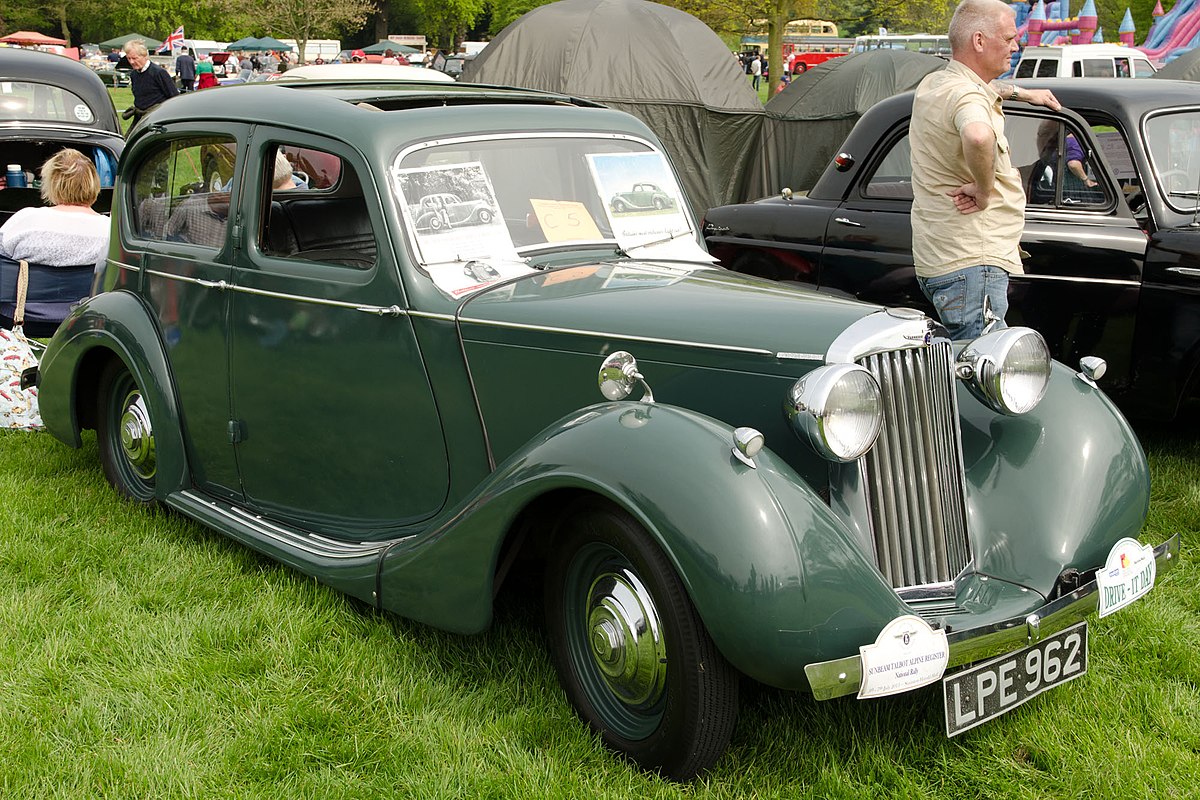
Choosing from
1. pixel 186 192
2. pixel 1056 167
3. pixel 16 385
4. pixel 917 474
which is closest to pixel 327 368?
pixel 186 192

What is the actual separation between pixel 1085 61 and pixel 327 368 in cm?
2090

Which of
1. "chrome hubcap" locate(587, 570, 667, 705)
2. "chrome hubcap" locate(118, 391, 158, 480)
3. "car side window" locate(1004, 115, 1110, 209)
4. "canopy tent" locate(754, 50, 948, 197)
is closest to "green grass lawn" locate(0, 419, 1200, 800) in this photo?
"chrome hubcap" locate(587, 570, 667, 705)

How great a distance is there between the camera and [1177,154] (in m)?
5.51

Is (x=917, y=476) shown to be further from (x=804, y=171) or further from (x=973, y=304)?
(x=804, y=171)

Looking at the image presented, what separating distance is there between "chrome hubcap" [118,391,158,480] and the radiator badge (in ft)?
10.7

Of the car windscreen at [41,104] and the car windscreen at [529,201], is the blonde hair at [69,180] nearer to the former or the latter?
the car windscreen at [529,201]

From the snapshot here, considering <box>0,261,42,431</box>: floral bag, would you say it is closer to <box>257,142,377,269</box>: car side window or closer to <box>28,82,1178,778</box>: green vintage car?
<box>28,82,1178,778</box>: green vintage car

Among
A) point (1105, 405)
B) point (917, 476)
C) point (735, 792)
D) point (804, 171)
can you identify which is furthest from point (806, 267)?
point (804, 171)

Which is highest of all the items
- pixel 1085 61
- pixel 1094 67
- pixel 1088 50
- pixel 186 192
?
pixel 1088 50

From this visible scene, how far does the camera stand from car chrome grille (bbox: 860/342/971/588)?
290 cm

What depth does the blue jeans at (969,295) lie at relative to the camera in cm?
443


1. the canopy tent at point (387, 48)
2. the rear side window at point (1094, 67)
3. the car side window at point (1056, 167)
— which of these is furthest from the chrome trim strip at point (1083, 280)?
the canopy tent at point (387, 48)

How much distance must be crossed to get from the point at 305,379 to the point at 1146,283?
383 cm

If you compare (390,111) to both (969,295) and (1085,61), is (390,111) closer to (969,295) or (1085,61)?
(969,295)
